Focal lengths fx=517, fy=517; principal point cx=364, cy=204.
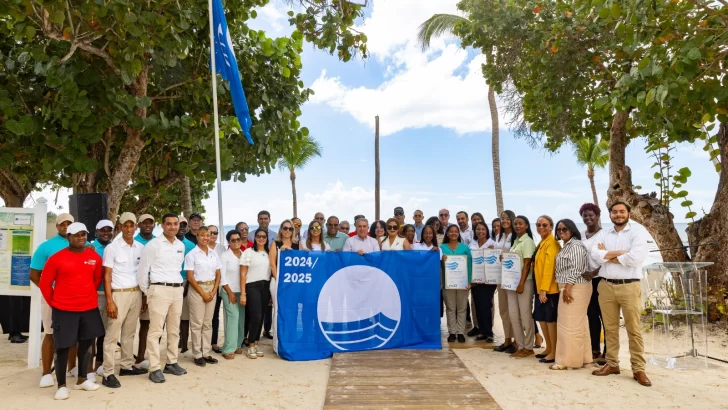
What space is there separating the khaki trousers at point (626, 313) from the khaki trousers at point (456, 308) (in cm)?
212

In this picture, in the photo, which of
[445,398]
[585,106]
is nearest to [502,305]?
[445,398]

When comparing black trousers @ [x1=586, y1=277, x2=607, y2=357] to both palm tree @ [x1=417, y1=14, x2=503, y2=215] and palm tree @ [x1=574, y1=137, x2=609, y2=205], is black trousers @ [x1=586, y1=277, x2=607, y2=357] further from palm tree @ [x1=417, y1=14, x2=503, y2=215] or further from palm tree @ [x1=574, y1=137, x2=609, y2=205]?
palm tree @ [x1=574, y1=137, x2=609, y2=205]

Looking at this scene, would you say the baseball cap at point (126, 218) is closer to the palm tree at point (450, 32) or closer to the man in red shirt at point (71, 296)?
the man in red shirt at point (71, 296)

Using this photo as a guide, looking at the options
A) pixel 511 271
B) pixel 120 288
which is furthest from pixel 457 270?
pixel 120 288

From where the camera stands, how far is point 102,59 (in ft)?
29.2

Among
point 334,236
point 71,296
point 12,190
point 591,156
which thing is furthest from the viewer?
point 591,156

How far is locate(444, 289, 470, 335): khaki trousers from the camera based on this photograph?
7625mm

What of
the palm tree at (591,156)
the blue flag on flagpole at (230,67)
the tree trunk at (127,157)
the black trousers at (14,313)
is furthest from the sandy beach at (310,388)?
the palm tree at (591,156)

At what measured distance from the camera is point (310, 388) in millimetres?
5656

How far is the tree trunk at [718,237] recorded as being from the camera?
8594 millimetres

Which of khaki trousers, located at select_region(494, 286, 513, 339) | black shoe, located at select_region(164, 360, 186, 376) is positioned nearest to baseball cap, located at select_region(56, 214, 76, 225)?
black shoe, located at select_region(164, 360, 186, 376)

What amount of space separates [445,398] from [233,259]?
132 inches

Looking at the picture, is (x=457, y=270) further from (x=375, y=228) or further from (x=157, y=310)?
(x=157, y=310)

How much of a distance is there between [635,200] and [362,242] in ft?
19.5
